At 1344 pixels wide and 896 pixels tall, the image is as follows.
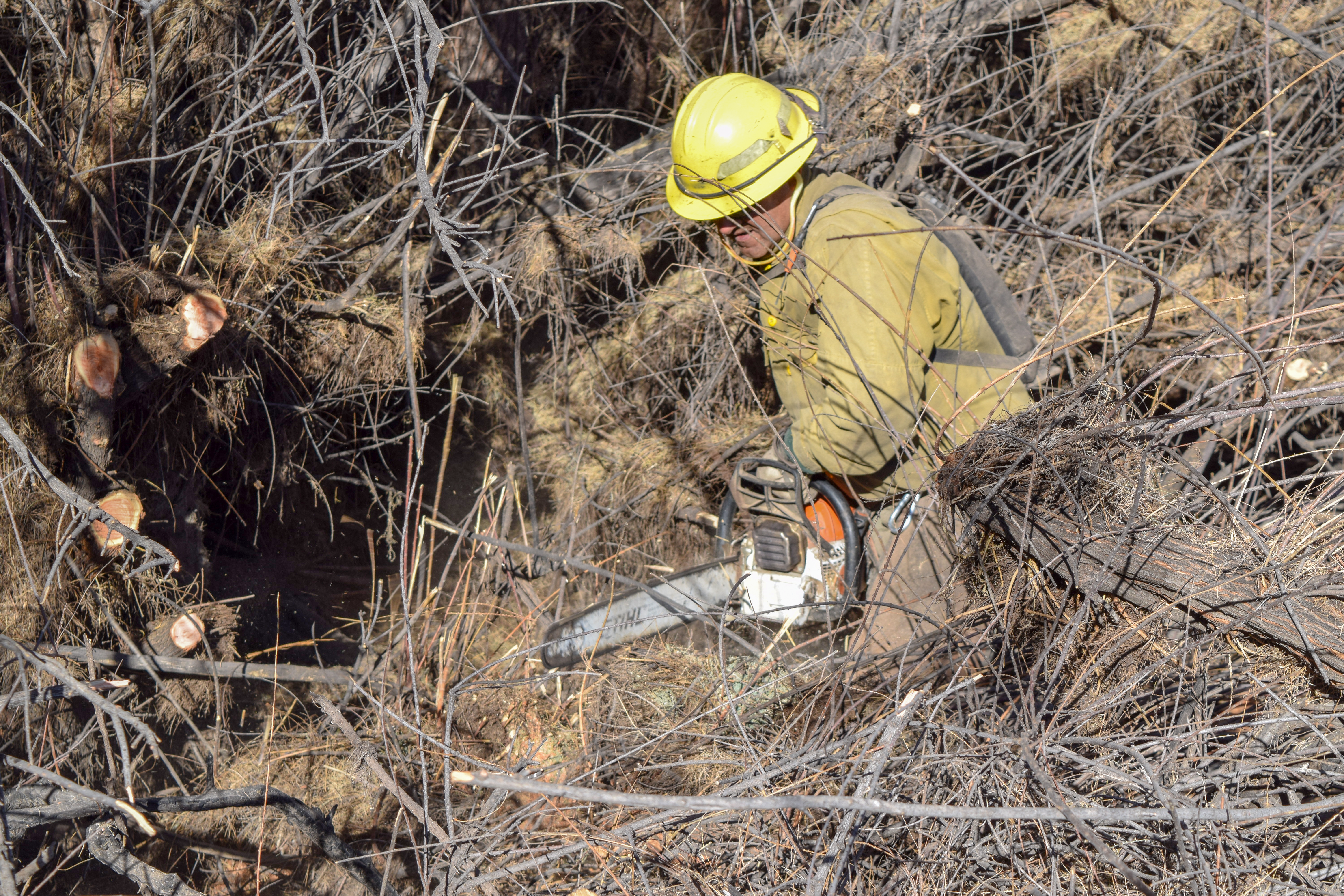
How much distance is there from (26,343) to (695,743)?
7.26 feet

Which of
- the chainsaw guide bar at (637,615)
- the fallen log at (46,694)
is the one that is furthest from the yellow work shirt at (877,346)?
the fallen log at (46,694)

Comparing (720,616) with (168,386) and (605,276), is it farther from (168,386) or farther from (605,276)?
(168,386)

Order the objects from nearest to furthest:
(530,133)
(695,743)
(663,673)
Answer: (695,743) < (663,673) < (530,133)

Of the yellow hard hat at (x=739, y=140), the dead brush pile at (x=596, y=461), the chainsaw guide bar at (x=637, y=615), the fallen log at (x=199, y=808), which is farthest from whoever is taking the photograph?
the chainsaw guide bar at (x=637, y=615)

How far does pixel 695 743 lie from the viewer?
2355mm

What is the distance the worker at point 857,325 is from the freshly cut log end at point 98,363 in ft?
5.64

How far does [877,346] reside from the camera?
7.14 feet

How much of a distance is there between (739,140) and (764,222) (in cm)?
26

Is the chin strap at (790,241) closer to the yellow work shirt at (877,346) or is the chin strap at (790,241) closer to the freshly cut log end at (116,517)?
the yellow work shirt at (877,346)

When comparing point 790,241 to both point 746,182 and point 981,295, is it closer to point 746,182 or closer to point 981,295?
point 746,182

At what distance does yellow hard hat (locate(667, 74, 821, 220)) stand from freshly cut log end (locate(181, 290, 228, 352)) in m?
1.47

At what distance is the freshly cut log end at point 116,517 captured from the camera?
2295 mm

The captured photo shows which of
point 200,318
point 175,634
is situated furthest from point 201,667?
point 200,318

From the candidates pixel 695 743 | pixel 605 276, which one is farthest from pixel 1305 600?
pixel 605 276
